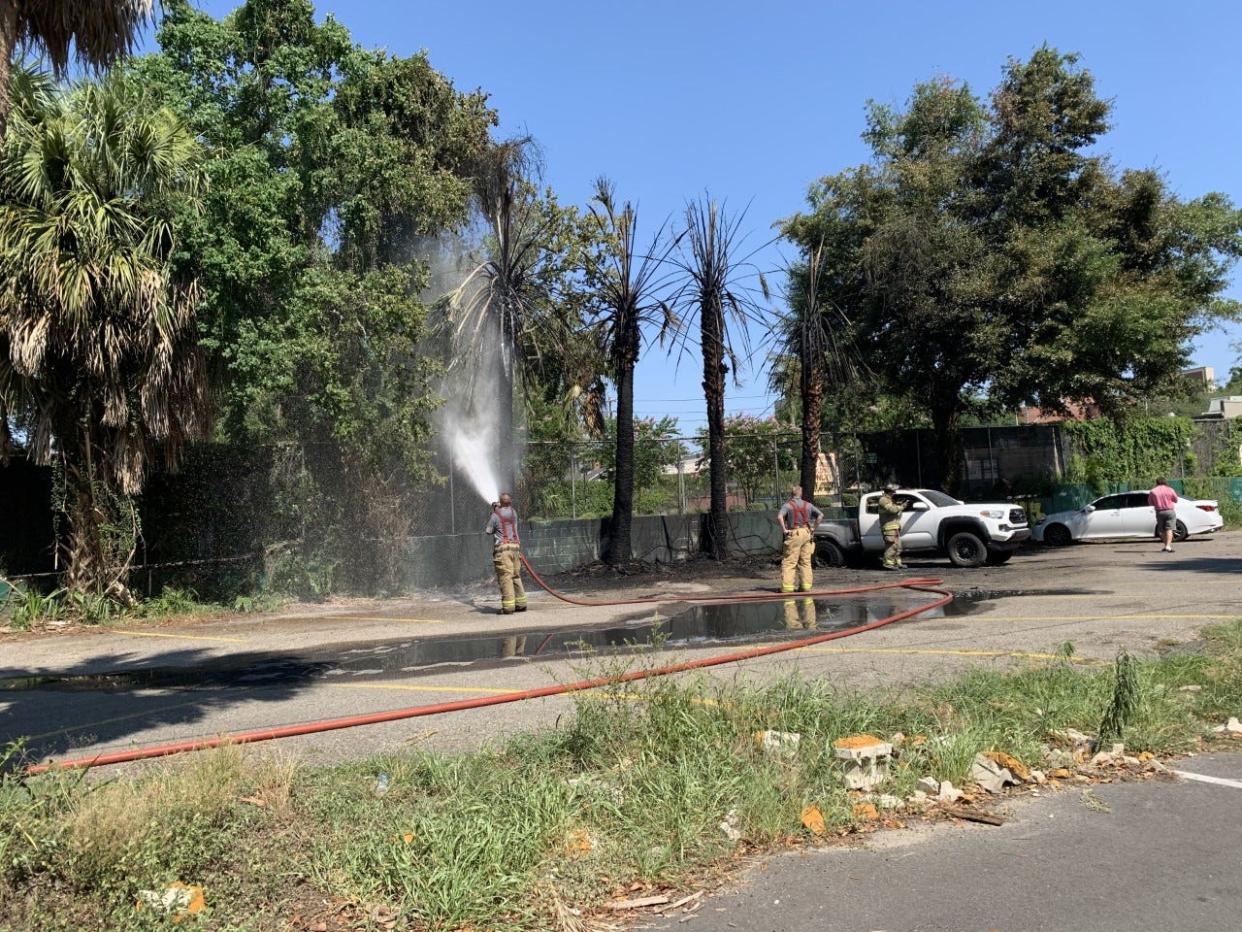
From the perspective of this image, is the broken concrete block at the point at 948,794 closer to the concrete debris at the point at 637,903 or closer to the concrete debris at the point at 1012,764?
the concrete debris at the point at 1012,764

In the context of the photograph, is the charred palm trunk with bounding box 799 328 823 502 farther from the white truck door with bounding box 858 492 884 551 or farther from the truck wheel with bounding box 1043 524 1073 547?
the truck wheel with bounding box 1043 524 1073 547

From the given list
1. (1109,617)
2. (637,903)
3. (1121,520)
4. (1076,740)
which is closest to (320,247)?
(1109,617)

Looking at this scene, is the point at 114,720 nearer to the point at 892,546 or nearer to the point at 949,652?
the point at 949,652

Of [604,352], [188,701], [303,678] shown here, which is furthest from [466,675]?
[604,352]

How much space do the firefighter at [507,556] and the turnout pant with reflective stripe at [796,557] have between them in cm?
423

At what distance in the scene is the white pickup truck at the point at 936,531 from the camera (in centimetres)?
2012

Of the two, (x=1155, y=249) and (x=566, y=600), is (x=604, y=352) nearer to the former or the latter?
(x=566, y=600)

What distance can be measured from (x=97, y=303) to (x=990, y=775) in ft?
42.4

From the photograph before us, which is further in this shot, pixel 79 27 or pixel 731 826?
pixel 79 27

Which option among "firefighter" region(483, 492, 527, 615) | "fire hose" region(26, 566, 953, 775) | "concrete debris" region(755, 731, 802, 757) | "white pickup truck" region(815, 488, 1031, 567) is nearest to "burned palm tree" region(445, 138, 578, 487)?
"firefighter" region(483, 492, 527, 615)

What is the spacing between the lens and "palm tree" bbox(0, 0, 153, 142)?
21.2 ft

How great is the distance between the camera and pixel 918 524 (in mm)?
21031

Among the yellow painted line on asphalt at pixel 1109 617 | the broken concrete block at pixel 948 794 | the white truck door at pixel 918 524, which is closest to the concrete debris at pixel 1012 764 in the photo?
the broken concrete block at pixel 948 794

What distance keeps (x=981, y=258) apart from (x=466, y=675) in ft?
59.0
